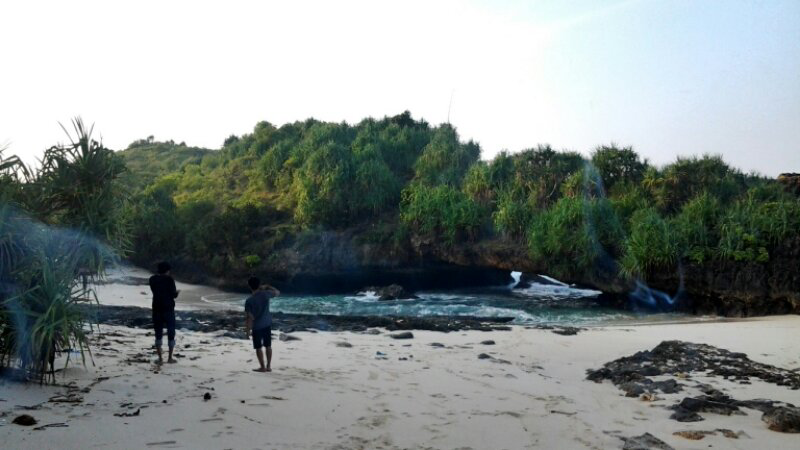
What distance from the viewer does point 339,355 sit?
10469 millimetres

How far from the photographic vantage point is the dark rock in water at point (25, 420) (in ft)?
17.4

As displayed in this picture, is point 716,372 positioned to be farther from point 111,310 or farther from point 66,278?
point 111,310

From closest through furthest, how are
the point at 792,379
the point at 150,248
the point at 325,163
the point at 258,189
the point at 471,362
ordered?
the point at 792,379, the point at 471,362, the point at 325,163, the point at 150,248, the point at 258,189

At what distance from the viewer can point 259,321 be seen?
9188 mm

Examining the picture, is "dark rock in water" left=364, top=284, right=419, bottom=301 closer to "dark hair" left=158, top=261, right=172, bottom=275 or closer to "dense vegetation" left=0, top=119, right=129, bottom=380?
"dark hair" left=158, top=261, right=172, bottom=275

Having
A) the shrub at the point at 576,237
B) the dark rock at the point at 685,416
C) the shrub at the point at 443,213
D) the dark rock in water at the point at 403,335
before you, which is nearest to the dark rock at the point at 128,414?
the dark rock at the point at 685,416

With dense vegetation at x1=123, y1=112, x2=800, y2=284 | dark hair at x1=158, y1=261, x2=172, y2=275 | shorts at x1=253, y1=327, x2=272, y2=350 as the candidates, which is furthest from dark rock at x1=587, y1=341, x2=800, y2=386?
dense vegetation at x1=123, y1=112, x2=800, y2=284

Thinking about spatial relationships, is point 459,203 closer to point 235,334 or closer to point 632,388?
point 235,334

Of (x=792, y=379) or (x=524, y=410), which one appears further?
(x=792, y=379)

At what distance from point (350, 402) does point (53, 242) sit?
4.05 meters

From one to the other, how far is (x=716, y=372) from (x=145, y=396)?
26.3 feet

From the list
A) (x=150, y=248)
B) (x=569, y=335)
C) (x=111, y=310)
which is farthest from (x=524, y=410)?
(x=150, y=248)

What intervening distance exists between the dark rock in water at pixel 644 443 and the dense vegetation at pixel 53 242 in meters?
5.87

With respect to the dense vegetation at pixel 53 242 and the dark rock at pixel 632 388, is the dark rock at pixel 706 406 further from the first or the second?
the dense vegetation at pixel 53 242
